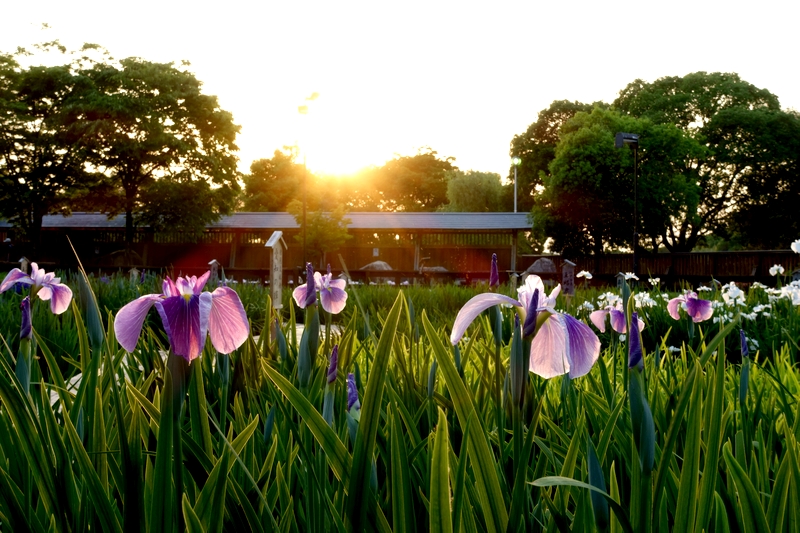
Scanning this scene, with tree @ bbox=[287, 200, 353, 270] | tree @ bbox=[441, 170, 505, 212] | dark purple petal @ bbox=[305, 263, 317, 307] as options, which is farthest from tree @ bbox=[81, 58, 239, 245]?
dark purple petal @ bbox=[305, 263, 317, 307]

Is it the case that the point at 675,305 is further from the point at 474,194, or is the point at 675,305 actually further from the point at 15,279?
the point at 474,194

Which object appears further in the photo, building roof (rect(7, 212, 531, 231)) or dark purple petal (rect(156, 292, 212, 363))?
building roof (rect(7, 212, 531, 231))

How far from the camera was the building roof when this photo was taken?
2755cm

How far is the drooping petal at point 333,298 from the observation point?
1882 mm

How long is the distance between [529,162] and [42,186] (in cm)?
2595

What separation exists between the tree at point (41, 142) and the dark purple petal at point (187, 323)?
28919 millimetres

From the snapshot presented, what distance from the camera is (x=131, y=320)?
78 centimetres

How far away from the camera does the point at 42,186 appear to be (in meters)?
27.0

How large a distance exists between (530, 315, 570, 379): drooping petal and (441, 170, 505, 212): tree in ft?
146

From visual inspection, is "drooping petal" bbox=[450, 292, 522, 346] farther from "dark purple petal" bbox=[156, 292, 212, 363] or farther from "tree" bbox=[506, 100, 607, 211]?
"tree" bbox=[506, 100, 607, 211]

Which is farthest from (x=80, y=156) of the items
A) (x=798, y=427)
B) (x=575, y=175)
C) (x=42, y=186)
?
(x=798, y=427)

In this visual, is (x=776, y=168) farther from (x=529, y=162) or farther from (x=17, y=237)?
(x=17, y=237)

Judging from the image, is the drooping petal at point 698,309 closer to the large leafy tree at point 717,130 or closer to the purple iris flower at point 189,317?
the purple iris flower at point 189,317

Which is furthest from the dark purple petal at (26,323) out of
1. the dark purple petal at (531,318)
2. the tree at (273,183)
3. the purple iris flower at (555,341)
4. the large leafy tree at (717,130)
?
the tree at (273,183)
